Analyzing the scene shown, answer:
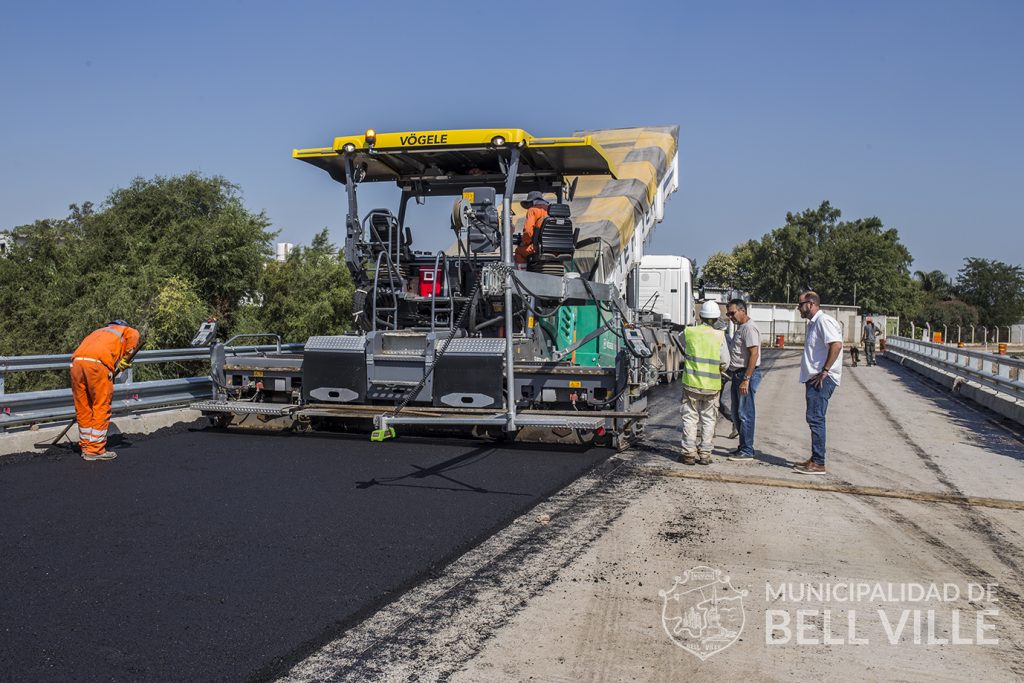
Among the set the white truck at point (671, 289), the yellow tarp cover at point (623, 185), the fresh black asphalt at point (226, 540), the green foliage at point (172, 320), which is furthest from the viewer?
the green foliage at point (172, 320)

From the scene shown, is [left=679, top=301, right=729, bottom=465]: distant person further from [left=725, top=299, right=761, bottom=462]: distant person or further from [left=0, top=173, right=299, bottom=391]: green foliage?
[left=0, top=173, right=299, bottom=391]: green foliage

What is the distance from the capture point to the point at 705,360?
7.63m

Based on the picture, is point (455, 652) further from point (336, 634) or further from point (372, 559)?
point (372, 559)

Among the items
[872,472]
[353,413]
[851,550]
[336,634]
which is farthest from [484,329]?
[336,634]

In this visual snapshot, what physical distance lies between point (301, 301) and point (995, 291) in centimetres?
5794

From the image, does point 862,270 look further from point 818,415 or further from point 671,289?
point 818,415

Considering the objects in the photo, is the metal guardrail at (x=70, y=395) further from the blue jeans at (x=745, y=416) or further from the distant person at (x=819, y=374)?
the distant person at (x=819, y=374)

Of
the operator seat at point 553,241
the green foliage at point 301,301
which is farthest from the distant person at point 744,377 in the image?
the green foliage at point 301,301

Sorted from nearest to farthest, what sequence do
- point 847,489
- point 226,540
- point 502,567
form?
point 502,567
point 226,540
point 847,489

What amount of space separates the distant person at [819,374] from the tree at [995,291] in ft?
205

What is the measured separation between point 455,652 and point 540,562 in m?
1.27

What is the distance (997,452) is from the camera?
344 inches

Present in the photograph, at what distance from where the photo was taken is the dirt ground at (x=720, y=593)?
3.45m

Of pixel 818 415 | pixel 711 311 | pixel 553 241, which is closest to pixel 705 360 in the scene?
pixel 711 311
